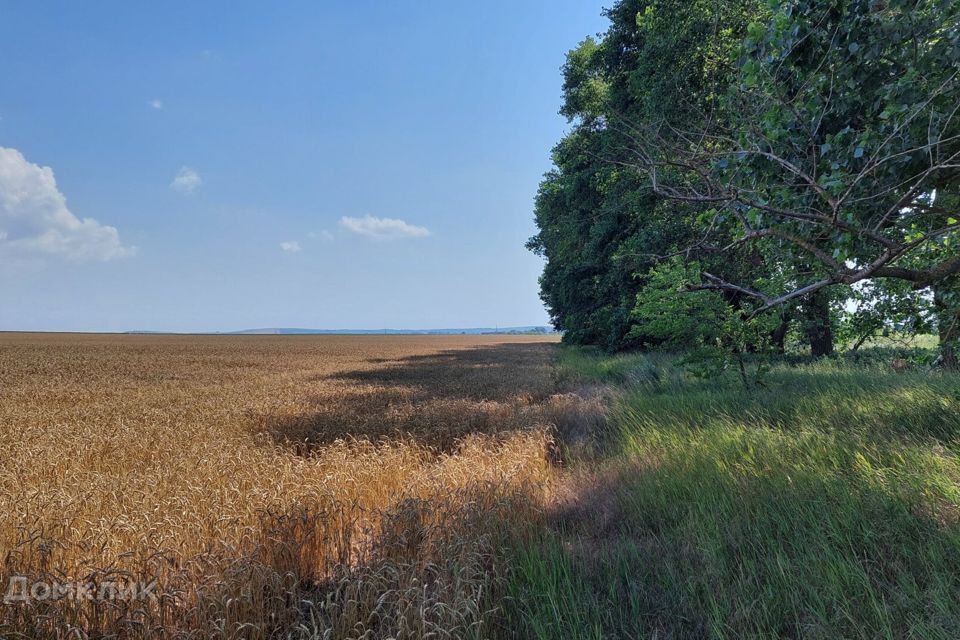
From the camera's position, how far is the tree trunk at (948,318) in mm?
4438

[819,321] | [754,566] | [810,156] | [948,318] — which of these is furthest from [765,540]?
[819,321]

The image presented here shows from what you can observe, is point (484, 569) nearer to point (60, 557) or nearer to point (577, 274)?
point (60, 557)

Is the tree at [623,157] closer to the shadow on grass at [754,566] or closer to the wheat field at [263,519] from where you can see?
the shadow on grass at [754,566]

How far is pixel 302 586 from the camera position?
3.27m

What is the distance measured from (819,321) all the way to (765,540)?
41.3 ft

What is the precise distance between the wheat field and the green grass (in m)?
0.63

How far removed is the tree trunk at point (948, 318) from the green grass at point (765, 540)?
77cm

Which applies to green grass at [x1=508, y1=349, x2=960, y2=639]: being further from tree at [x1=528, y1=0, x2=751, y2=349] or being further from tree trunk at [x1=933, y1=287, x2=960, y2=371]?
→ tree at [x1=528, y1=0, x2=751, y2=349]

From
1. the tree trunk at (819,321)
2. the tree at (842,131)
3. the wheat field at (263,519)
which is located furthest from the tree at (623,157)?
the wheat field at (263,519)

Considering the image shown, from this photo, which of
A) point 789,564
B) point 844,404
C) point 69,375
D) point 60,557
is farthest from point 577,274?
point 69,375

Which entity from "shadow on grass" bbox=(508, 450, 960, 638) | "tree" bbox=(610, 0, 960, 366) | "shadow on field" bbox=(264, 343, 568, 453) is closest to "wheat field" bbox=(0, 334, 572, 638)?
"shadow on field" bbox=(264, 343, 568, 453)

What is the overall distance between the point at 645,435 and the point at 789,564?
341 centimetres

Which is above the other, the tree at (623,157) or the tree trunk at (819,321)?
the tree at (623,157)

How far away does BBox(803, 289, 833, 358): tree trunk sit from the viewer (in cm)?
1238
